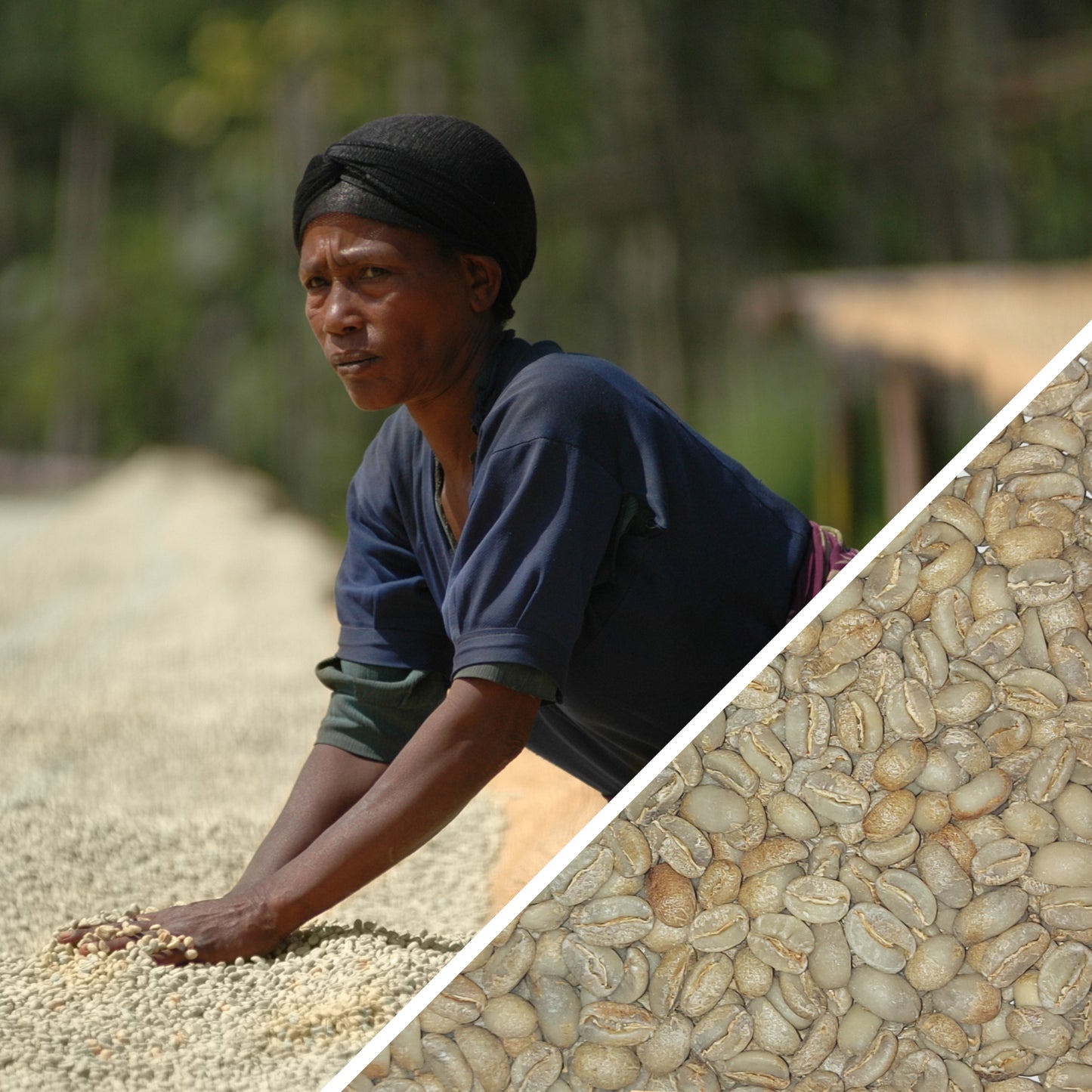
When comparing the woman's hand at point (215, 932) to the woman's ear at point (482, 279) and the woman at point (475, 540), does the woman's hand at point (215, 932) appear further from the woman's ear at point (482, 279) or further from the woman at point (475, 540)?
the woman's ear at point (482, 279)

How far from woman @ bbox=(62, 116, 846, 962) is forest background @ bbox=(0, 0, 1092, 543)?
143 inches

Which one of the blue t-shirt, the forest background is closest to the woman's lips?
the blue t-shirt

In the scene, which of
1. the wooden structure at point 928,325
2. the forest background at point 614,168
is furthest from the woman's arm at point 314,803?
the forest background at point 614,168

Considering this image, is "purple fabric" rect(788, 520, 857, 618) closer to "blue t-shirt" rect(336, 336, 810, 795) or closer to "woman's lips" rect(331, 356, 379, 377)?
"blue t-shirt" rect(336, 336, 810, 795)

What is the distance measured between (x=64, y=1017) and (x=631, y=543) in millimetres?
685

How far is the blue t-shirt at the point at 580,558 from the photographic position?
134cm

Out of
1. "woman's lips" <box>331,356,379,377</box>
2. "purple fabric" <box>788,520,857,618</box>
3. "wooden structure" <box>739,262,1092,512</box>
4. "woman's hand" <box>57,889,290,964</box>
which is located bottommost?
"wooden structure" <box>739,262,1092,512</box>

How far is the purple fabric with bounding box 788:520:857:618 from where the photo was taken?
1.53m

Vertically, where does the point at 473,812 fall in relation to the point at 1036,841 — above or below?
below

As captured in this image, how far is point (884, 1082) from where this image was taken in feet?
4.25

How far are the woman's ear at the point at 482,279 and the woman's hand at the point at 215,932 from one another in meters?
0.62

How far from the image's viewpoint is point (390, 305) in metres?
1.44

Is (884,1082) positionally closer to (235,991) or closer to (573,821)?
(235,991)

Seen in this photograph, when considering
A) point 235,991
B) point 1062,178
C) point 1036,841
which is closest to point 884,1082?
point 1036,841
